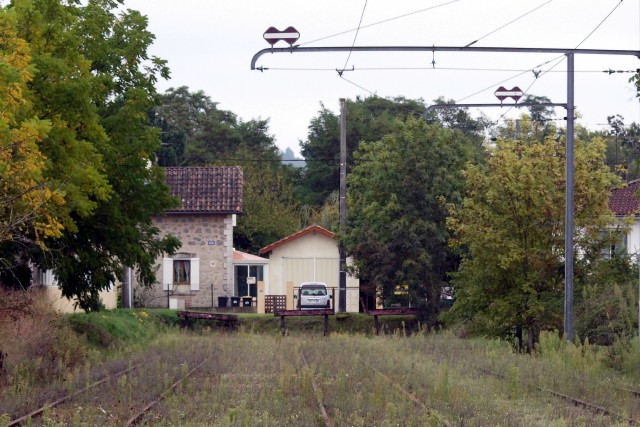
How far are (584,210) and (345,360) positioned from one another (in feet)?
32.2

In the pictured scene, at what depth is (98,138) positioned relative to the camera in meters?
24.9

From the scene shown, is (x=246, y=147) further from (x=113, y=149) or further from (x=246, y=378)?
(x=246, y=378)

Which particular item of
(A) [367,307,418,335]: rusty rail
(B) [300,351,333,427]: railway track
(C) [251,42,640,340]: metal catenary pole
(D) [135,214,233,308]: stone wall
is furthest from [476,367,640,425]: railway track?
(D) [135,214,233,308]: stone wall

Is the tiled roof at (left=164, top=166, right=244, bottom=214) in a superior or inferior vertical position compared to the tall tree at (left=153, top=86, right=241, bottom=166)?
inferior

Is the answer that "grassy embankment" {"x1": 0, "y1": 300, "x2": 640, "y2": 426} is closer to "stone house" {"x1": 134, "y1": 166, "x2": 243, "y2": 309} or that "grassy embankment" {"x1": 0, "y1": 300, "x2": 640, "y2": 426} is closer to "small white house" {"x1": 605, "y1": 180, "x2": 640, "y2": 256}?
"small white house" {"x1": 605, "y1": 180, "x2": 640, "y2": 256}

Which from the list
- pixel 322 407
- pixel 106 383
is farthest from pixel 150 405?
pixel 106 383

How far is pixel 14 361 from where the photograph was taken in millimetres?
20859

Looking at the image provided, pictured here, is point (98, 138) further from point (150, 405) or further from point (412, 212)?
point (412, 212)

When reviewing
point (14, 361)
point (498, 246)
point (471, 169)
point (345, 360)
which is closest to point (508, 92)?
point (471, 169)

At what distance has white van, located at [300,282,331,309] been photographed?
2185 inches

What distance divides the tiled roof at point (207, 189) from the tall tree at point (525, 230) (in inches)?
1059

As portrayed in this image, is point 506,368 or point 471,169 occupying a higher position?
point 471,169

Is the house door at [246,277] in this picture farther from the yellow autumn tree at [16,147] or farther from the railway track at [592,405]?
the railway track at [592,405]

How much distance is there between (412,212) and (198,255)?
1490 centimetres
